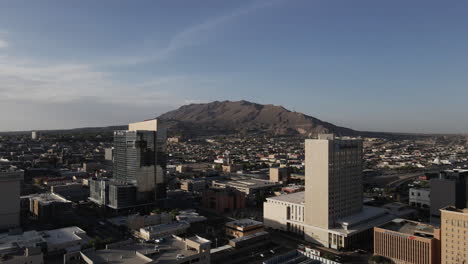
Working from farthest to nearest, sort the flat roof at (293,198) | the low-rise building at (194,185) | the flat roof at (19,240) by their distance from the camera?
the low-rise building at (194,185) < the flat roof at (293,198) < the flat roof at (19,240)

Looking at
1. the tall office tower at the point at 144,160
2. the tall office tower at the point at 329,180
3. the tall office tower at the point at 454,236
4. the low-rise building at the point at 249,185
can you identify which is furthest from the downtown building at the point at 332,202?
the low-rise building at the point at 249,185

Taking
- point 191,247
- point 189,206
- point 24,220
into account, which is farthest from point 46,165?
point 191,247

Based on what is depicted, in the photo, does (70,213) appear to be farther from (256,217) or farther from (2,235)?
(256,217)

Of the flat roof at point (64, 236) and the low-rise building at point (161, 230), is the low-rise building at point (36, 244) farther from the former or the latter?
the low-rise building at point (161, 230)

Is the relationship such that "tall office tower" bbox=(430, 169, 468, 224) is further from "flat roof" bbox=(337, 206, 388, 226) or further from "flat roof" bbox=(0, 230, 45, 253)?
"flat roof" bbox=(0, 230, 45, 253)

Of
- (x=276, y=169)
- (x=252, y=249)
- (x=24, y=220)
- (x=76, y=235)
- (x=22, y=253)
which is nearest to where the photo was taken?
(x=22, y=253)
